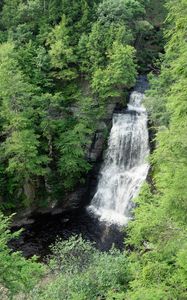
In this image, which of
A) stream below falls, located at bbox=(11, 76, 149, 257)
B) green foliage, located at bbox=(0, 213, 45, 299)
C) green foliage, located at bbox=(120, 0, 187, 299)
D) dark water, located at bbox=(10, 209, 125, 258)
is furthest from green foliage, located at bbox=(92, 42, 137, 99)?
green foliage, located at bbox=(120, 0, 187, 299)

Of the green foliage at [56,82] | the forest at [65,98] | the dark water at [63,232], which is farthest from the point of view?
the green foliage at [56,82]

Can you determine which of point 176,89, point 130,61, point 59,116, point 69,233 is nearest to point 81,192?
point 69,233

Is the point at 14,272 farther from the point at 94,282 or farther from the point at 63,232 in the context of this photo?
the point at 63,232

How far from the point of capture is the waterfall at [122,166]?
30750 millimetres

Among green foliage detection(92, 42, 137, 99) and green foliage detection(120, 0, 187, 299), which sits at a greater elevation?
green foliage detection(92, 42, 137, 99)

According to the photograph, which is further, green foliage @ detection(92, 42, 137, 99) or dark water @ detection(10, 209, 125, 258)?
green foliage @ detection(92, 42, 137, 99)

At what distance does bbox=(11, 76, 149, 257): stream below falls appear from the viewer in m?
28.5

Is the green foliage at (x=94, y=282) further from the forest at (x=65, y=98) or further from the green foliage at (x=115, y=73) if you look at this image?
the green foliage at (x=115, y=73)

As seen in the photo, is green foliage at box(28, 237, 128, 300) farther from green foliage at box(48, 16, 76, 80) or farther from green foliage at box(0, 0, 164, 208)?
green foliage at box(48, 16, 76, 80)

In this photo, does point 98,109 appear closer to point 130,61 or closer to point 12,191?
point 130,61

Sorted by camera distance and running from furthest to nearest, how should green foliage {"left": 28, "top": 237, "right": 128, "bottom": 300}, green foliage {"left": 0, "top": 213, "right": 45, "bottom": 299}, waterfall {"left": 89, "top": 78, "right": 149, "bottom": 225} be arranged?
waterfall {"left": 89, "top": 78, "right": 149, "bottom": 225}, green foliage {"left": 28, "top": 237, "right": 128, "bottom": 300}, green foliage {"left": 0, "top": 213, "right": 45, "bottom": 299}

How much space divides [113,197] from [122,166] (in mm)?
2743

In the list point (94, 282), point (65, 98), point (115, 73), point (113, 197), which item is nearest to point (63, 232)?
point (113, 197)

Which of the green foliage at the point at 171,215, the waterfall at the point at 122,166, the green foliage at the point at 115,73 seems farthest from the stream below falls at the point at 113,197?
the green foliage at the point at 171,215
